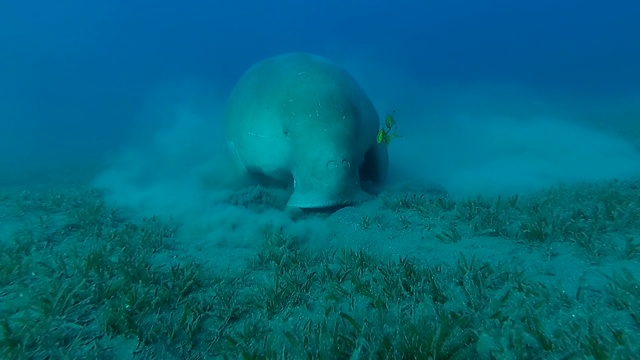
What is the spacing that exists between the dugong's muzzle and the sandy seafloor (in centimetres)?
13

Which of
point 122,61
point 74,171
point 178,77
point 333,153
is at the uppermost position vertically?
point 122,61

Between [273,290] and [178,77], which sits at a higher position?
[178,77]

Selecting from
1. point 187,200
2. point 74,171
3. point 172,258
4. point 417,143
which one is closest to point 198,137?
point 74,171

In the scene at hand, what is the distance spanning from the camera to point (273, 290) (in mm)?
2717

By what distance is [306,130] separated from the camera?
4605 millimetres

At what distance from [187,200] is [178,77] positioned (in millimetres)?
73163

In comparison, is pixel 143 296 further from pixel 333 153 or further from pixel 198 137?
pixel 198 137

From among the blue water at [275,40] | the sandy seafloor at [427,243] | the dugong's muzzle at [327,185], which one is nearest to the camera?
the sandy seafloor at [427,243]

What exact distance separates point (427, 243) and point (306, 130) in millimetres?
1924

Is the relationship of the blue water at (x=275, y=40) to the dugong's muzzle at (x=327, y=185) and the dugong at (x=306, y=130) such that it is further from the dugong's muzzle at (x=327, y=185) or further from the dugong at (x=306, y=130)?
the dugong's muzzle at (x=327, y=185)

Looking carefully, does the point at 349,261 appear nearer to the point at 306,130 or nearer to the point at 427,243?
the point at 427,243

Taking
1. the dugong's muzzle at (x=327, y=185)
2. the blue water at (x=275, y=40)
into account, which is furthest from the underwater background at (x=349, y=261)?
the blue water at (x=275, y=40)

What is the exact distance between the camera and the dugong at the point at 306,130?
4387mm

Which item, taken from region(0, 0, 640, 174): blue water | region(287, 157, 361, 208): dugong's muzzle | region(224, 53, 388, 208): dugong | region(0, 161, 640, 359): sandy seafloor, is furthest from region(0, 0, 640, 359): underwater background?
region(0, 0, 640, 174): blue water
